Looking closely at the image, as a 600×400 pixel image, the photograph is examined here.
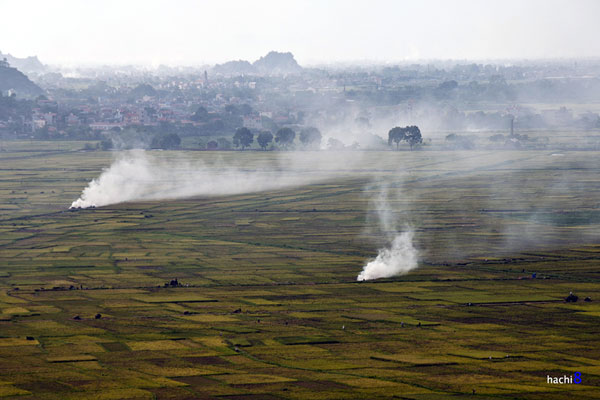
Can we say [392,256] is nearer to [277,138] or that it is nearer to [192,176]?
[192,176]

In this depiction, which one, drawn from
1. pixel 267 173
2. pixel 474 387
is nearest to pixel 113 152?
pixel 267 173

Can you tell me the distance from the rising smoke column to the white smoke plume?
90.6ft

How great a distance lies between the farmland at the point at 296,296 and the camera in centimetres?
4984

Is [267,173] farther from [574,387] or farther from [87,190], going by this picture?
[574,387]

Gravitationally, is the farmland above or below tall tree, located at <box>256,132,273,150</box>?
below

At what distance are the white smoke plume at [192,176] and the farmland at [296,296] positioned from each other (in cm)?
343

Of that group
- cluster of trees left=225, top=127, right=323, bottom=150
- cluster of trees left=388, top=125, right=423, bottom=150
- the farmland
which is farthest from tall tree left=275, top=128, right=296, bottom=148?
the farmland

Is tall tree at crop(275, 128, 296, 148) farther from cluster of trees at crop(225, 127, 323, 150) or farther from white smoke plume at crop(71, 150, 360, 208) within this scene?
white smoke plume at crop(71, 150, 360, 208)

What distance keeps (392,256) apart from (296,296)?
1315 cm

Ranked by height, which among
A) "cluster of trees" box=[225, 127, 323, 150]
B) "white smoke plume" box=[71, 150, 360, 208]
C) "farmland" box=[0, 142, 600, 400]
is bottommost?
"farmland" box=[0, 142, 600, 400]

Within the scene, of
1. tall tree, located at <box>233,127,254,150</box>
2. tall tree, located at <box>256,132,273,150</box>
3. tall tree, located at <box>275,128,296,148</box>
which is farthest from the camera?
tall tree, located at <box>275,128,296,148</box>

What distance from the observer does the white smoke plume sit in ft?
371

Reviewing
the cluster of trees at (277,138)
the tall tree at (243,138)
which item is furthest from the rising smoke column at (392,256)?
the tall tree at (243,138)

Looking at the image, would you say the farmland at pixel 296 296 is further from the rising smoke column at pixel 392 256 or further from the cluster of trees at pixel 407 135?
the cluster of trees at pixel 407 135
